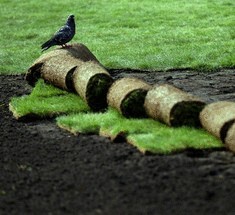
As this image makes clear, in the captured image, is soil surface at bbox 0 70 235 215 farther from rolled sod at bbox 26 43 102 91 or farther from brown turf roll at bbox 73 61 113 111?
rolled sod at bbox 26 43 102 91

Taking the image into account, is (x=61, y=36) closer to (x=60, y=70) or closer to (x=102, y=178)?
(x=60, y=70)

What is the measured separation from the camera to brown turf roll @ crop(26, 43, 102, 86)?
34.6ft

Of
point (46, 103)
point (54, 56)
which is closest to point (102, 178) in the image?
point (46, 103)

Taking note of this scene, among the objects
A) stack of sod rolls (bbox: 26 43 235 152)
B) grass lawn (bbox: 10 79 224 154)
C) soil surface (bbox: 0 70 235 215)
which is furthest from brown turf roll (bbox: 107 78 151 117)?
soil surface (bbox: 0 70 235 215)

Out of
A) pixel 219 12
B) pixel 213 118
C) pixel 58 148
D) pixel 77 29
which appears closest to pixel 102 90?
pixel 58 148

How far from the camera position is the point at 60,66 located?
9914 mm

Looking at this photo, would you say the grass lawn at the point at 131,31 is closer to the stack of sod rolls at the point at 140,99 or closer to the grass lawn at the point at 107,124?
the stack of sod rolls at the point at 140,99

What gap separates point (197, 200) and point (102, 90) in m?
3.99

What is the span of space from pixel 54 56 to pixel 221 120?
194 inches

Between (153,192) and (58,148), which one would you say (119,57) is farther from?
(153,192)

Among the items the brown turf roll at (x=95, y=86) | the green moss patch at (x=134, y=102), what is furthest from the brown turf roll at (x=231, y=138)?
the brown turf roll at (x=95, y=86)

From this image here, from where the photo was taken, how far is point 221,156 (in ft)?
20.7

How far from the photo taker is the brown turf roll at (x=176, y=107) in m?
7.11

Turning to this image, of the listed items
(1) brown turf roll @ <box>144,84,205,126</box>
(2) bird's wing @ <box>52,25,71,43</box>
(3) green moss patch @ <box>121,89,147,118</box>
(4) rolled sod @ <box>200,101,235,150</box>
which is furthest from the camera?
(2) bird's wing @ <box>52,25,71,43</box>
